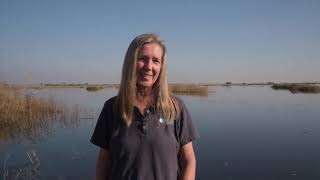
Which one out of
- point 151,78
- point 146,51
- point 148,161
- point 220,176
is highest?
point 146,51

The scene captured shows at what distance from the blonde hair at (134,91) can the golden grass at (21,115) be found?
9414 millimetres

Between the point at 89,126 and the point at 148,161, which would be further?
the point at 89,126

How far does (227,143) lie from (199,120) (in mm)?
4699

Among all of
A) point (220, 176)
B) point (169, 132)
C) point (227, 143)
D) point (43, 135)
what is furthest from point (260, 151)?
point (169, 132)

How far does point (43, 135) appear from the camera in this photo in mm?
10695

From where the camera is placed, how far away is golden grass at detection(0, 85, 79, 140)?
11.0 metres

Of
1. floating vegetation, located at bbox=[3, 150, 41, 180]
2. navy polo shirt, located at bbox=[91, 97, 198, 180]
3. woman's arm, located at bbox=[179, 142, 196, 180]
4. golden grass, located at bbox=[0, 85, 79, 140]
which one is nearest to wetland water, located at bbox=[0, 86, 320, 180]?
floating vegetation, located at bbox=[3, 150, 41, 180]

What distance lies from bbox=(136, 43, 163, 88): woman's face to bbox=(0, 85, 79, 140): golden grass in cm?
945

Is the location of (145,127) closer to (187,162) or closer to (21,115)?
(187,162)

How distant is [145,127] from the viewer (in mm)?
1877

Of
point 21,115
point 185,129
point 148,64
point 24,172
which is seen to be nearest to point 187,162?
point 185,129

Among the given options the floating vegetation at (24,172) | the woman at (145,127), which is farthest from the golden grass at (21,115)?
the woman at (145,127)

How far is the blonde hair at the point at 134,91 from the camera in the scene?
1.91m

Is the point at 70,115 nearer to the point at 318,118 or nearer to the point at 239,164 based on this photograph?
the point at 239,164
